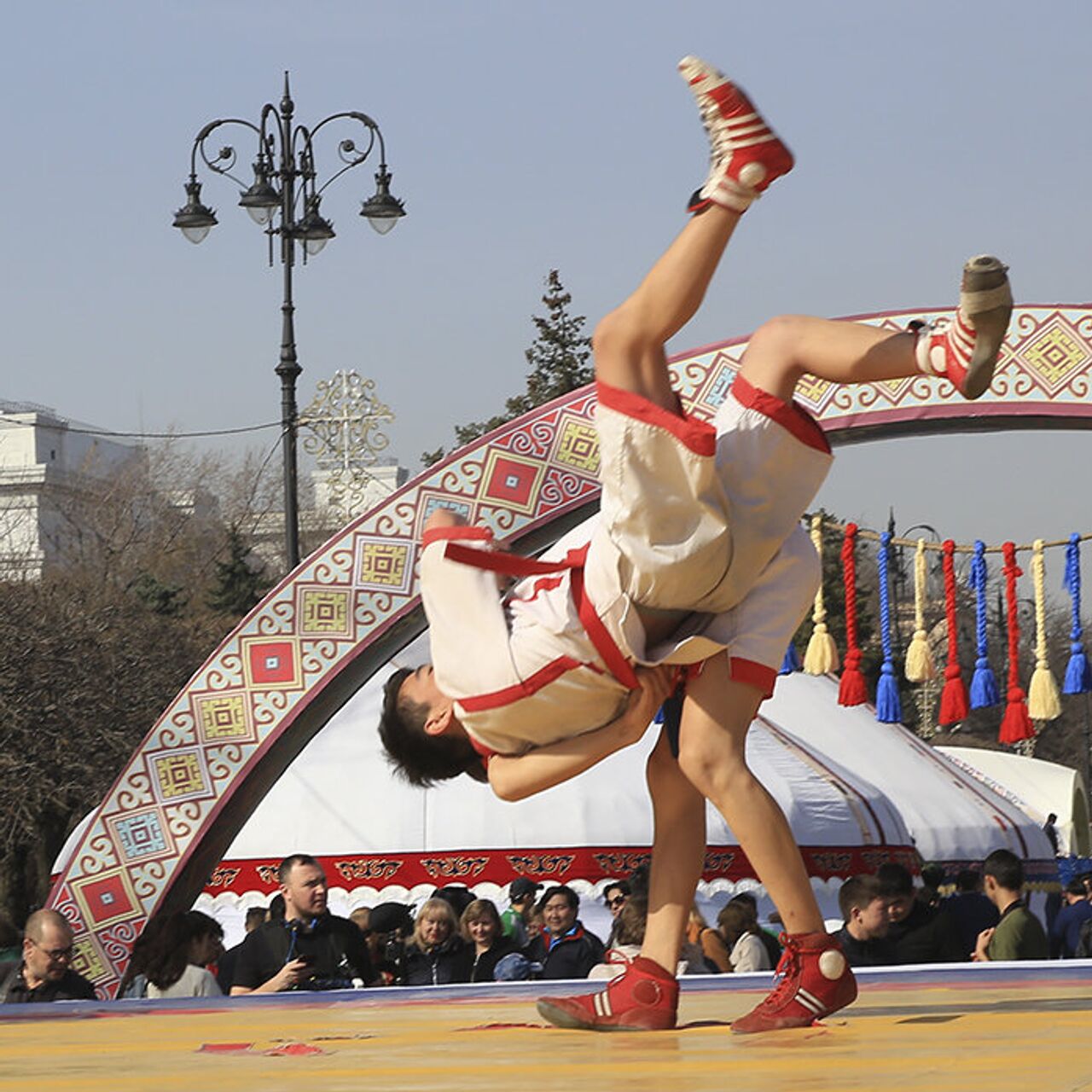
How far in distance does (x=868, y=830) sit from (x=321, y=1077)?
40.9 ft

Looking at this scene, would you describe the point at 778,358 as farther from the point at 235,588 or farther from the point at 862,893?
the point at 235,588

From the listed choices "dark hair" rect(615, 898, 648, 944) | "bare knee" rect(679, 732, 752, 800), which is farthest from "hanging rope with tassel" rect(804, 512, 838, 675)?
"bare knee" rect(679, 732, 752, 800)

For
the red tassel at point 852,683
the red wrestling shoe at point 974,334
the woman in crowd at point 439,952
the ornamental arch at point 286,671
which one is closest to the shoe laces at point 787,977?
the red wrestling shoe at point 974,334

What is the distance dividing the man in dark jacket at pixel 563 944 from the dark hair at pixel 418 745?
364cm

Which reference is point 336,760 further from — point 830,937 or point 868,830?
point 830,937

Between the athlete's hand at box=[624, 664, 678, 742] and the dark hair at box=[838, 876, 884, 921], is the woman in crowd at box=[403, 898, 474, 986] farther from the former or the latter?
the athlete's hand at box=[624, 664, 678, 742]

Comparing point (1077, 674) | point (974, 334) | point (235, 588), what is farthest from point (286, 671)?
point (235, 588)

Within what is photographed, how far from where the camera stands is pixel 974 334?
3816 mm

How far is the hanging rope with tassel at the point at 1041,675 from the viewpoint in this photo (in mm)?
10250

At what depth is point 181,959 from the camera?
7.76 metres

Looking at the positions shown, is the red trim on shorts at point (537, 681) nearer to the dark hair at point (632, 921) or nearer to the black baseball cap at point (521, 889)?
the dark hair at point (632, 921)

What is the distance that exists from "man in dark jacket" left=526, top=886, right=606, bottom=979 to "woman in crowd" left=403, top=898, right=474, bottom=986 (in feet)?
0.87

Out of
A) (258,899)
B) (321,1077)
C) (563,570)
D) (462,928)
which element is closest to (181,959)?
(462,928)

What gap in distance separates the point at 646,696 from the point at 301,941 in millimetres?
3731
